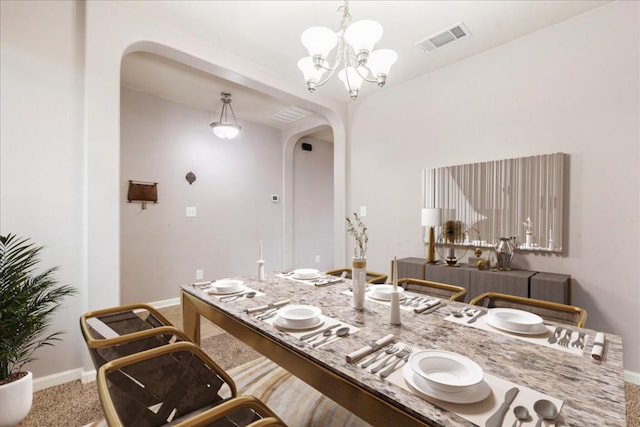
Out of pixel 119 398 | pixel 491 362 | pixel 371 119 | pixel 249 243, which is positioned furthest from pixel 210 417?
pixel 249 243

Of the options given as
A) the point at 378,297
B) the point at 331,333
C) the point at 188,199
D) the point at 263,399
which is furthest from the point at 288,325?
the point at 188,199

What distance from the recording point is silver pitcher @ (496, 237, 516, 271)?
2.51 meters

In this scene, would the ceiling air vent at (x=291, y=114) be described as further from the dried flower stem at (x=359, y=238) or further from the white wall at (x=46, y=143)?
the white wall at (x=46, y=143)

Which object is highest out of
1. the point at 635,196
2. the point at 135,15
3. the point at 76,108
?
the point at 135,15

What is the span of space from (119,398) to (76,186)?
1794 millimetres

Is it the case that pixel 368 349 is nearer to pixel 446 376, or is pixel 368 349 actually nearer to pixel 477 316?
pixel 446 376

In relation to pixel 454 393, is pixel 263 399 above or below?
below

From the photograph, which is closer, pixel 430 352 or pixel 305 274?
pixel 430 352

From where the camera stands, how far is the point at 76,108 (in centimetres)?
216

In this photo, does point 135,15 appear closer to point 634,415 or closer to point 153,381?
point 153,381

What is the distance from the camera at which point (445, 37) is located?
101 inches

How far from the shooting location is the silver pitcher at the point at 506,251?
251 centimetres

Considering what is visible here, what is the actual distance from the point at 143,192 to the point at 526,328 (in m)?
3.86

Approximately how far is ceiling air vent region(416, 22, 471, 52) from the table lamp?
1.47m
